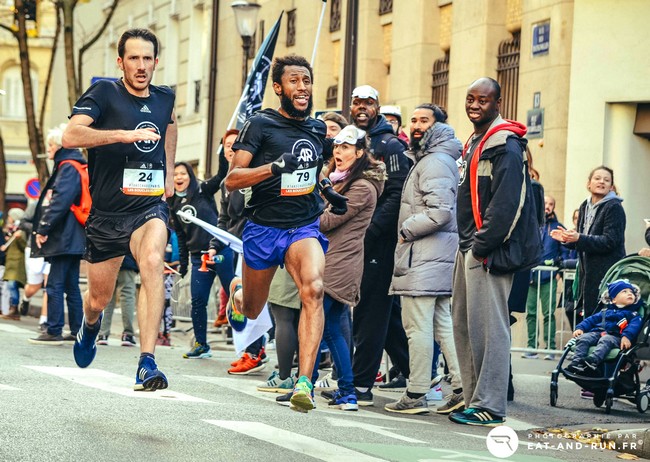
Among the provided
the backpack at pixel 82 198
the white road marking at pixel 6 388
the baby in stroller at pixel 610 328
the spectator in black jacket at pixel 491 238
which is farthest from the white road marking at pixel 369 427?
the backpack at pixel 82 198

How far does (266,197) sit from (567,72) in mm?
10141

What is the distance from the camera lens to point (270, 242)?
9664 millimetres

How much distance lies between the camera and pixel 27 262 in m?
19.9

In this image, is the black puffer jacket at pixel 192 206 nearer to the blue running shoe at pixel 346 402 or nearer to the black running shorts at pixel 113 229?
the blue running shoe at pixel 346 402

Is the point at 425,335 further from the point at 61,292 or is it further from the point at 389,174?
the point at 61,292

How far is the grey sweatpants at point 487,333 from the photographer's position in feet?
33.5

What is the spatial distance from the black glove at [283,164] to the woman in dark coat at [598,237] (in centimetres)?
455

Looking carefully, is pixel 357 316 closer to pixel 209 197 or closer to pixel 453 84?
pixel 209 197

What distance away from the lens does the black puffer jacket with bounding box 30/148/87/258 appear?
49.3ft

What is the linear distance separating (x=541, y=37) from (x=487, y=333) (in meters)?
9.99

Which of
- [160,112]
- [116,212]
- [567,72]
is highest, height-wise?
[567,72]

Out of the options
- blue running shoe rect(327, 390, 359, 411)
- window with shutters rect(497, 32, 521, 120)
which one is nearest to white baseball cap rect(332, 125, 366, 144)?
blue running shoe rect(327, 390, 359, 411)

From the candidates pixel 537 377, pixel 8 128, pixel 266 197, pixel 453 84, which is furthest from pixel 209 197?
pixel 8 128

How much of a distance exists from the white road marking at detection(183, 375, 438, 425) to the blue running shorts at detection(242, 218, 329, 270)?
1.17 metres
